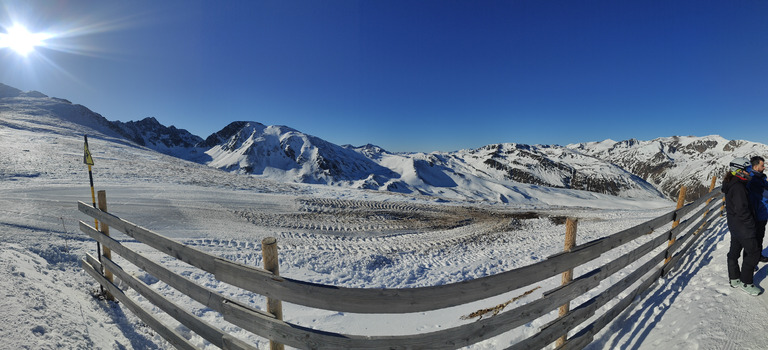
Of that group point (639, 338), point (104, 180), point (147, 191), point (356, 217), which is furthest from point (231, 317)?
point (104, 180)

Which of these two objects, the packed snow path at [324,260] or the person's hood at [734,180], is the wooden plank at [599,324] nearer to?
the packed snow path at [324,260]

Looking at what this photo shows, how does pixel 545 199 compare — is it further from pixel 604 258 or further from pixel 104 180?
pixel 104 180

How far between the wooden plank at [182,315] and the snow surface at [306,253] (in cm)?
67

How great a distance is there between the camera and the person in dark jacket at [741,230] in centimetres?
433

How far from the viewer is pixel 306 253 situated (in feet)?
29.9

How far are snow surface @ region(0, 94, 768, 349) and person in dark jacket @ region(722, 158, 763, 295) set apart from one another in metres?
0.25

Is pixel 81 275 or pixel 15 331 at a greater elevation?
pixel 15 331

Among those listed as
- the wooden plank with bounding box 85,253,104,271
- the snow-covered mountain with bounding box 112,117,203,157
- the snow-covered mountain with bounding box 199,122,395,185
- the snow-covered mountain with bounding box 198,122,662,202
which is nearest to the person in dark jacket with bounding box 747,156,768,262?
the wooden plank with bounding box 85,253,104,271

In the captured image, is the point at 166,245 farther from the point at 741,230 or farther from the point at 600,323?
the point at 741,230

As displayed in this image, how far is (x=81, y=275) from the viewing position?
17.9ft

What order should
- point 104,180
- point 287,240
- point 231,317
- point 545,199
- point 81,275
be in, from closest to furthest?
point 231,317
point 81,275
point 287,240
point 104,180
point 545,199

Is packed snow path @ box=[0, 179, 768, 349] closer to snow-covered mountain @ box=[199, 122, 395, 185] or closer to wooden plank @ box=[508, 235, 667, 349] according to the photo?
wooden plank @ box=[508, 235, 667, 349]

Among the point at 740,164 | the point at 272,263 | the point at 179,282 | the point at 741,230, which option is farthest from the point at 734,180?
the point at 179,282

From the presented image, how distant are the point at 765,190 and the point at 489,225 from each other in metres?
10.3
